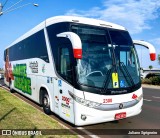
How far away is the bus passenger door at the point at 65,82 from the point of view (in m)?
7.68

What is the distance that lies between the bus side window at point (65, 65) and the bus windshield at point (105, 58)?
18.1 inches

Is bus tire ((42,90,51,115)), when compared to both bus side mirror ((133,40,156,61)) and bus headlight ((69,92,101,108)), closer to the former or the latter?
bus headlight ((69,92,101,108))

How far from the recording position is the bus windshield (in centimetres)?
747

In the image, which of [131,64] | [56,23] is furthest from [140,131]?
[56,23]

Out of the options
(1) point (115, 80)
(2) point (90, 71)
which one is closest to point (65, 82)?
(2) point (90, 71)

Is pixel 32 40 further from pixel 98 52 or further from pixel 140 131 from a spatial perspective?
pixel 140 131

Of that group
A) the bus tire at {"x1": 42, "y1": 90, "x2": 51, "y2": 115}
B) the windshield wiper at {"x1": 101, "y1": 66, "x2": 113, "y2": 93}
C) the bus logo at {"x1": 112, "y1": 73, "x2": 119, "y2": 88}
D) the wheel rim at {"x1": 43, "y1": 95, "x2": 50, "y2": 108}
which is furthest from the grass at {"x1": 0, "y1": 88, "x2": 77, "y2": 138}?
the bus logo at {"x1": 112, "y1": 73, "x2": 119, "y2": 88}

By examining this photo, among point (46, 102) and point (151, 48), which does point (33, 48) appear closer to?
point (46, 102)

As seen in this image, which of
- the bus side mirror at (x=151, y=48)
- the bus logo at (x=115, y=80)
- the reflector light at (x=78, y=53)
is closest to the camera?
the reflector light at (x=78, y=53)

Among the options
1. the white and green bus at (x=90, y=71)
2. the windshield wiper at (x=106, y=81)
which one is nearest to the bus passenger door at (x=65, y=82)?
the white and green bus at (x=90, y=71)

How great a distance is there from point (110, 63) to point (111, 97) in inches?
42.4

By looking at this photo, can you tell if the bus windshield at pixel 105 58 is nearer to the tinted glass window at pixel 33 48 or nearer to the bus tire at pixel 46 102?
the tinted glass window at pixel 33 48

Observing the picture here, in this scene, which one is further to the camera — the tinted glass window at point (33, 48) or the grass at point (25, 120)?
the tinted glass window at point (33, 48)

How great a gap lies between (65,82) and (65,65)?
55 centimetres
